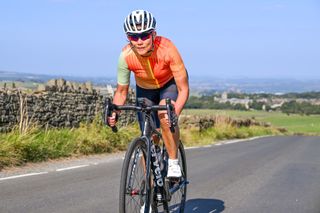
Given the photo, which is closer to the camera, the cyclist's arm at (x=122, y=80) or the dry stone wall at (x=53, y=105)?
the cyclist's arm at (x=122, y=80)

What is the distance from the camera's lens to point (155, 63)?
17.6 ft

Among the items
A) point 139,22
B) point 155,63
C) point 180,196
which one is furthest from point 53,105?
point 139,22

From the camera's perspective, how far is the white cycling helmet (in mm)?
4973

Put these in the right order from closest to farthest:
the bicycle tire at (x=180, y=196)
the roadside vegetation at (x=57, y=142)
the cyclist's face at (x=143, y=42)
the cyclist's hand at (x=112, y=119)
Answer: the cyclist's face at (x=143, y=42) < the cyclist's hand at (x=112, y=119) < the bicycle tire at (x=180, y=196) < the roadside vegetation at (x=57, y=142)

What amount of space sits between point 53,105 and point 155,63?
11.6m

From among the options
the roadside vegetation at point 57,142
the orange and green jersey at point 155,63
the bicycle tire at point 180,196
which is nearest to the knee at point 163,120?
the orange and green jersey at point 155,63

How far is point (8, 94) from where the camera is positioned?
14211mm

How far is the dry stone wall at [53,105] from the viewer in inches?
555

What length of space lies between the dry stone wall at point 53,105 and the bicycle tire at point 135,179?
28.8ft

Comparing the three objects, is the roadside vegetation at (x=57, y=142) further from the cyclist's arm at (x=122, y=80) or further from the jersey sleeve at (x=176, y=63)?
the jersey sleeve at (x=176, y=63)

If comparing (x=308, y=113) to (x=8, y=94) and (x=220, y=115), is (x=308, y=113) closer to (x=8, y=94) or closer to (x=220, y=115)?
(x=220, y=115)

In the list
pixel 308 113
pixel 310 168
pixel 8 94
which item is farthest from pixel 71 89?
pixel 308 113

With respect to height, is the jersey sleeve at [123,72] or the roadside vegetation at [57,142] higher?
the jersey sleeve at [123,72]

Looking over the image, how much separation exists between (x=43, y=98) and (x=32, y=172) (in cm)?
675
